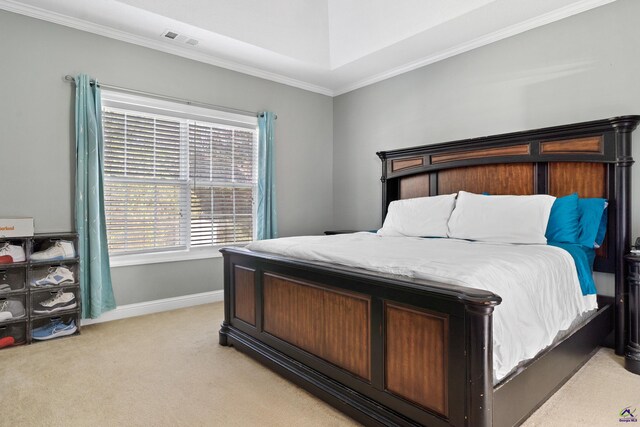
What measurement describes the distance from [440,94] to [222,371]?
11.2 feet

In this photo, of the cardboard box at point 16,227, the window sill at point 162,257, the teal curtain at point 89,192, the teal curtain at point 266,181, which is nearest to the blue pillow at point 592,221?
the teal curtain at point 266,181

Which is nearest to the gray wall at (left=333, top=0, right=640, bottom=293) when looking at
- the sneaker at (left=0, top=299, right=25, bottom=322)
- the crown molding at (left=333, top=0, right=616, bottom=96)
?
the crown molding at (left=333, top=0, right=616, bottom=96)

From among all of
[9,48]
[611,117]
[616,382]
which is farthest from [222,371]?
[611,117]

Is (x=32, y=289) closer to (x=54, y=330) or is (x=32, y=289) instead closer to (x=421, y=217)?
(x=54, y=330)

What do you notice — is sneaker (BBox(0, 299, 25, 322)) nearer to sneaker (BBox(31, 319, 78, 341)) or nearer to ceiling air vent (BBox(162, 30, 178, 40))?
sneaker (BBox(31, 319, 78, 341))

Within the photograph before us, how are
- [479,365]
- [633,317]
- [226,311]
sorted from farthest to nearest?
[226,311]
[633,317]
[479,365]

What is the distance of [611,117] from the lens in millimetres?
2764

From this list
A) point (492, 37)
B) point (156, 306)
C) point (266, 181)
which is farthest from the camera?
point (266, 181)

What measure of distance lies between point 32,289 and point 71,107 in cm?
160

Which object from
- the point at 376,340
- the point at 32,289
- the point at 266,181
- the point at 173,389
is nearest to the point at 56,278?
the point at 32,289

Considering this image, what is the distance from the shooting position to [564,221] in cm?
268

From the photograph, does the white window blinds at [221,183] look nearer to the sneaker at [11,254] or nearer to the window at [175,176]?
the window at [175,176]

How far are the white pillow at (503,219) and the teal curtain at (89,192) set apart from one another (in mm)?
3125

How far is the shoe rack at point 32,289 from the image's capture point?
9.50ft
